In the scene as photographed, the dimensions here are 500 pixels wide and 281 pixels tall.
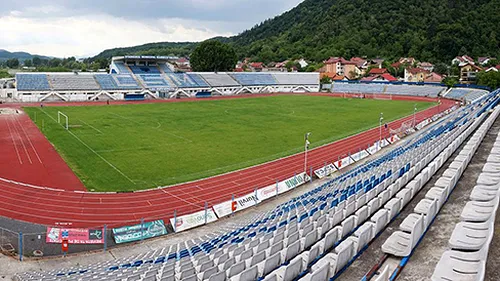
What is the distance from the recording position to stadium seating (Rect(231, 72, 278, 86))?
97.3 metres

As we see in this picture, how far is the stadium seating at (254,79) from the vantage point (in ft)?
319

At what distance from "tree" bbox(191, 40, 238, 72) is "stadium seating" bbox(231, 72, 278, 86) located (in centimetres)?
1079

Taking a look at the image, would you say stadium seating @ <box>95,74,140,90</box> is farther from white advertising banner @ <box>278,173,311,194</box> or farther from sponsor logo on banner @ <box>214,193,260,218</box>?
sponsor logo on banner @ <box>214,193,260,218</box>

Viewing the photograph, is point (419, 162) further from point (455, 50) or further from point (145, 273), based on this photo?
point (455, 50)

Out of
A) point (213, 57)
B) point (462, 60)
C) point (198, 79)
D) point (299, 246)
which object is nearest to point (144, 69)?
point (198, 79)

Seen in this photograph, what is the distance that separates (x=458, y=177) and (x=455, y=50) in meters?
132

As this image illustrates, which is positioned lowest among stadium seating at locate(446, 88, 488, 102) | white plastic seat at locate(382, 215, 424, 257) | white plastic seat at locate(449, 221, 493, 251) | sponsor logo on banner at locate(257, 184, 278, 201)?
sponsor logo on banner at locate(257, 184, 278, 201)

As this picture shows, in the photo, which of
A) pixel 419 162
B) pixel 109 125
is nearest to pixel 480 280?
pixel 419 162

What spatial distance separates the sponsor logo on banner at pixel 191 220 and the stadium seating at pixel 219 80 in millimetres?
72555

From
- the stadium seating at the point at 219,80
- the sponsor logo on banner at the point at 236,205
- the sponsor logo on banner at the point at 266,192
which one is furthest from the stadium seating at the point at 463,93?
the sponsor logo on banner at the point at 236,205

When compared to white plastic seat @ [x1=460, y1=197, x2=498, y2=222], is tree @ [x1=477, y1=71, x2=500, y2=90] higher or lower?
higher

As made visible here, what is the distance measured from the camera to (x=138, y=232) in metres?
17.7

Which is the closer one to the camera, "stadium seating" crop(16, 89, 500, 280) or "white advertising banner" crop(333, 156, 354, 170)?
"stadium seating" crop(16, 89, 500, 280)

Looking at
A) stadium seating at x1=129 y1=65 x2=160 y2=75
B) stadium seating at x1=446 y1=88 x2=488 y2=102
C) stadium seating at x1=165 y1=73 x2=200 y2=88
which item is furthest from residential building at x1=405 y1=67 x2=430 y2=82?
stadium seating at x1=129 y1=65 x2=160 y2=75
